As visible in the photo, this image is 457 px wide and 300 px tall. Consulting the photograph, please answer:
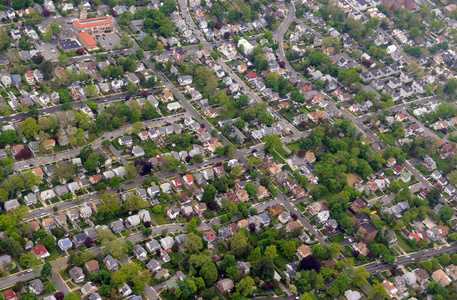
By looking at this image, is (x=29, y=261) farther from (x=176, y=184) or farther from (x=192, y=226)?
(x=176, y=184)

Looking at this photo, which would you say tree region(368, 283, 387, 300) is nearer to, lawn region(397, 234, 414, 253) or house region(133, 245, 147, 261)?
lawn region(397, 234, 414, 253)

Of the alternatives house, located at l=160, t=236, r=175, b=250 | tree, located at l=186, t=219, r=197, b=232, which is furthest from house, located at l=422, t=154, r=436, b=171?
house, located at l=160, t=236, r=175, b=250

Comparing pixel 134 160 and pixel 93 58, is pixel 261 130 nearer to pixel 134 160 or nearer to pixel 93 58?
pixel 134 160

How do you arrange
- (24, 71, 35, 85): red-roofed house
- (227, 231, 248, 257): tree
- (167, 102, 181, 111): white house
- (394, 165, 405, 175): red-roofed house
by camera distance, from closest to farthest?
(227, 231, 248, 257): tree, (394, 165, 405, 175): red-roofed house, (24, 71, 35, 85): red-roofed house, (167, 102, 181, 111): white house

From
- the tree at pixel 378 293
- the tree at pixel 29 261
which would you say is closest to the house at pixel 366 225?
the tree at pixel 378 293

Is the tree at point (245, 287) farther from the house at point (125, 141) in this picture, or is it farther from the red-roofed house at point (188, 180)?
the house at point (125, 141)

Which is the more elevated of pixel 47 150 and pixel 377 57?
pixel 377 57

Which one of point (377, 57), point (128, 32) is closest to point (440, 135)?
point (377, 57)
